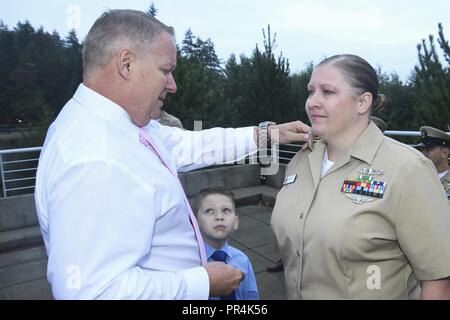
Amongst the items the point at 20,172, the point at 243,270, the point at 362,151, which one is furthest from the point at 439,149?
the point at 20,172

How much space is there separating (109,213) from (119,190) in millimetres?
81

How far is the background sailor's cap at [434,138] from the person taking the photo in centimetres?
414

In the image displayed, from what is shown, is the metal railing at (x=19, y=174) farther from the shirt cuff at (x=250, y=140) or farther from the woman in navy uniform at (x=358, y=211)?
the woman in navy uniform at (x=358, y=211)

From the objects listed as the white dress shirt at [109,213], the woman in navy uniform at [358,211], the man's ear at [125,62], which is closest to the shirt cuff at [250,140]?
the woman in navy uniform at [358,211]

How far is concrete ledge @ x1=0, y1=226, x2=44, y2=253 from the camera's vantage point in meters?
5.19

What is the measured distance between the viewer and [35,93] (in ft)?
53.5

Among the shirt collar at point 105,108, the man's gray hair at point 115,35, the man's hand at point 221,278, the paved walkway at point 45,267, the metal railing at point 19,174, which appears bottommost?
the paved walkway at point 45,267

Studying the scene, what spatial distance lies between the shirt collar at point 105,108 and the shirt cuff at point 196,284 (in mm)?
572

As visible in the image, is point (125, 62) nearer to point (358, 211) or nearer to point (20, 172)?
point (358, 211)

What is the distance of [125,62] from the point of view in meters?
1.31

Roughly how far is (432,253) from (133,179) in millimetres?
1298

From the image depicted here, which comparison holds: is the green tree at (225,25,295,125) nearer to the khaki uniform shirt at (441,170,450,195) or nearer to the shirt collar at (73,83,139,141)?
the khaki uniform shirt at (441,170,450,195)
